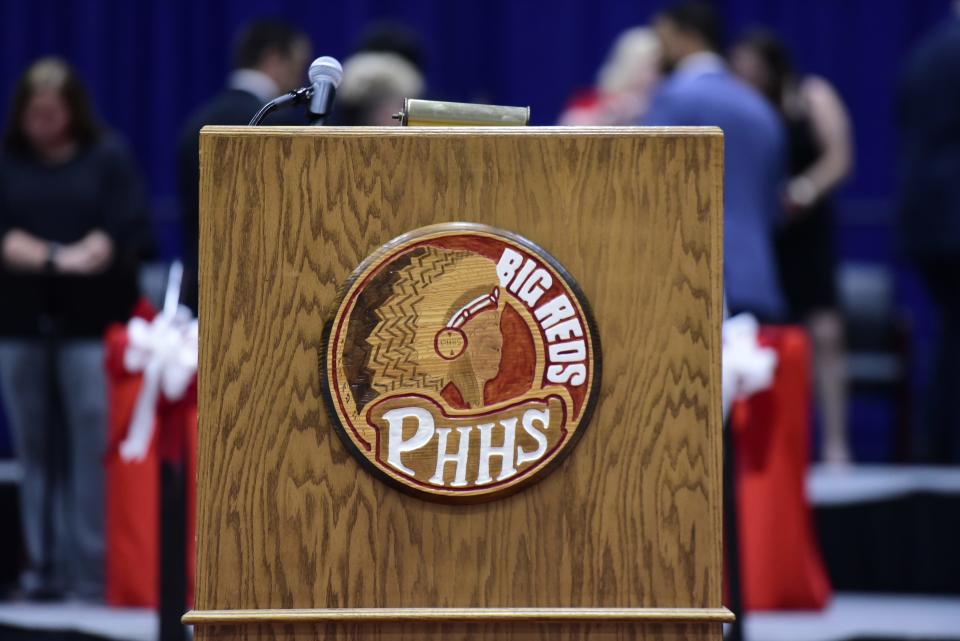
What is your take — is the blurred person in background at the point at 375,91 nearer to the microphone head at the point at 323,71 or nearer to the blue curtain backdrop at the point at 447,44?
the microphone head at the point at 323,71

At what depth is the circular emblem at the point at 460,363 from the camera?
146cm

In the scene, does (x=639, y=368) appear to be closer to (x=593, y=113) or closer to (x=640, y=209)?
(x=640, y=209)

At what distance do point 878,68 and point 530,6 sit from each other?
5.24 feet

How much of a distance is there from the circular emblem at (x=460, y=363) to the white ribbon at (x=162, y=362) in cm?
160

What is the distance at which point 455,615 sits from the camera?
4.77 ft

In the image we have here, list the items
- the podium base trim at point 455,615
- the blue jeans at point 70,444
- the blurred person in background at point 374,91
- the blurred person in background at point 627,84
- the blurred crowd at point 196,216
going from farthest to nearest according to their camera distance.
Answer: the blurred person in background at point 627,84 → the blue jeans at point 70,444 → the blurred person in background at point 374,91 → the blurred crowd at point 196,216 → the podium base trim at point 455,615

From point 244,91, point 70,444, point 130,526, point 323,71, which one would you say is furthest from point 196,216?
point 323,71

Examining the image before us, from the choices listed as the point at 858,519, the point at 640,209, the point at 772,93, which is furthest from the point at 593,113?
the point at 640,209

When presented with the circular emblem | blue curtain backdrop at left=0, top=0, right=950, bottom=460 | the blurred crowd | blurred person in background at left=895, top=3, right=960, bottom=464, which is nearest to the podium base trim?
the circular emblem

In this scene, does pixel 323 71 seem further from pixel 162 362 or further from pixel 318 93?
pixel 162 362

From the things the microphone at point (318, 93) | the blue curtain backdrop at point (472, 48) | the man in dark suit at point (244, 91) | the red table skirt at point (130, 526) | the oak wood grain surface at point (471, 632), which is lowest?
the red table skirt at point (130, 526)

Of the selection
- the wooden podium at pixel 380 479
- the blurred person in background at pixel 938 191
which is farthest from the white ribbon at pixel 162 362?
the blurred person in background at pixel 938 191

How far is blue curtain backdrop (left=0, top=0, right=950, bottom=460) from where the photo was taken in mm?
6648

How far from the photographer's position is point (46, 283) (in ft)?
12.8
